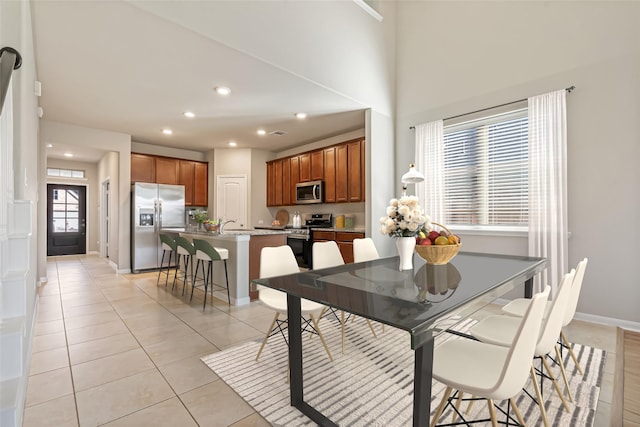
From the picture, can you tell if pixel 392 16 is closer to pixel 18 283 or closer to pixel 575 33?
pixel 575 33

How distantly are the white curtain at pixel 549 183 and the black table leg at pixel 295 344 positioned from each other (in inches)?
118

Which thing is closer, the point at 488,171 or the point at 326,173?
the point at 488,171

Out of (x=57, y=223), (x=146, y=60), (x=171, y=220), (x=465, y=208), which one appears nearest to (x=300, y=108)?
(x=146, y=60)

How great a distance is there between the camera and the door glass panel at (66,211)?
7.95 m

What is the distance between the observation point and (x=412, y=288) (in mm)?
1536

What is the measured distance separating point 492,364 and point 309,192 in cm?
494

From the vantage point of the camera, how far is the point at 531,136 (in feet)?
11.1

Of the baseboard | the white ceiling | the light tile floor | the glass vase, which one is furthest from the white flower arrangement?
the baseboard

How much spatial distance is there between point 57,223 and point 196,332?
7.83 meters

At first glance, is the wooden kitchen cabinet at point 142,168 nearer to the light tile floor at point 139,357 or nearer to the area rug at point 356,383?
the light tile floor at point 139,357

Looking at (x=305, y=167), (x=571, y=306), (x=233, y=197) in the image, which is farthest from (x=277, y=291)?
(x=233, y=197)

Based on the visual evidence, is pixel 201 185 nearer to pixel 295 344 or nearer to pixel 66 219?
pixel 66 219

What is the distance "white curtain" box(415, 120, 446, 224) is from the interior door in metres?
4.17

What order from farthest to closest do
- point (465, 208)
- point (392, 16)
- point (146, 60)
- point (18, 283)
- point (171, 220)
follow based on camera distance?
point (171, 220) < point (392, 16) < point (465, 208) < point (146, 60) < point (18, 283)
